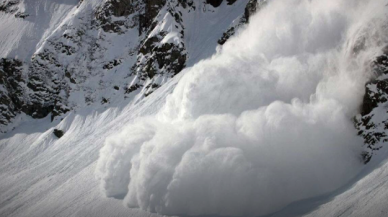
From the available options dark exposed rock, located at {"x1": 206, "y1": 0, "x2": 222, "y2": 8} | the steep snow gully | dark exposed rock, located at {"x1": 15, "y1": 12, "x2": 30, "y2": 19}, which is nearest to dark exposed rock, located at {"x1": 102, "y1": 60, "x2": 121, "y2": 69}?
the steep snow gully

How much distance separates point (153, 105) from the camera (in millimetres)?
47000

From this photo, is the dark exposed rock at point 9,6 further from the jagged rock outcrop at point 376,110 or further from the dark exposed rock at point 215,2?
A: the jagged rock outcrop at point 376,110

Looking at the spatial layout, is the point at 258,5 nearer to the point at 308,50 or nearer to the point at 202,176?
the point at 308,50

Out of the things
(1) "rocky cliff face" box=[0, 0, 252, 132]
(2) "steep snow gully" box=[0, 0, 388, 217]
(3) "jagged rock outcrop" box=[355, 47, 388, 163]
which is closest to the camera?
(3) "jagged rock outcrop" box=[355, 47, 388, 163]

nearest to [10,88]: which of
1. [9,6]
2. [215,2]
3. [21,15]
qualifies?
[21,15]

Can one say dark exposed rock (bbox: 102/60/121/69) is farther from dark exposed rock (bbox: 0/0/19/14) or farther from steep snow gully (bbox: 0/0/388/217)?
dark exposed rock (bbox: 0/0/19/14)

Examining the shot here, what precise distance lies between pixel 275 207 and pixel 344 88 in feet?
34.9

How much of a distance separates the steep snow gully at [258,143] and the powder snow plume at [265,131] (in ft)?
0.27

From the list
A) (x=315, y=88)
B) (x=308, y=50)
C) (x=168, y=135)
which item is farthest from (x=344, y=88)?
(x=168, y=135)

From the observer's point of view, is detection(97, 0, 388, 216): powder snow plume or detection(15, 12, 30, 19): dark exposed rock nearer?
detection(97, 0, 388, 216): powder snow plume

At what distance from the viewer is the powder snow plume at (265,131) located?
27.1 metres

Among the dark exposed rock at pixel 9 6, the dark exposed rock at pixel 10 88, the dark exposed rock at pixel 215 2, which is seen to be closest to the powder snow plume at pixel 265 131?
the dark exposed rock at pixel 215 2

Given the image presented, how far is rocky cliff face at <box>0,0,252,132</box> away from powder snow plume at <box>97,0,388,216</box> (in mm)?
19679

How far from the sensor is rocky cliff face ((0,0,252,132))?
5609 cm
